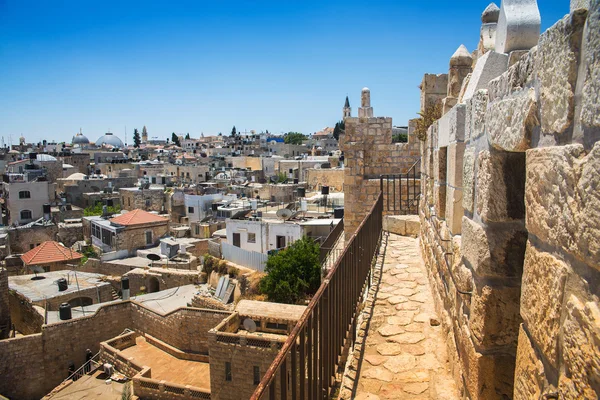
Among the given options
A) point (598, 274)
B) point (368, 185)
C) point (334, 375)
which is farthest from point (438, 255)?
point (368, 185)

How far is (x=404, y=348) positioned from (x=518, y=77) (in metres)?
2.67

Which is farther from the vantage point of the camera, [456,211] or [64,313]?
[64,313]

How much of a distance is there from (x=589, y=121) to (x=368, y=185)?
9.15 m

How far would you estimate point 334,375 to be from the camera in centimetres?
313

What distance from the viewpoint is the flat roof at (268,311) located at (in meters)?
14.2

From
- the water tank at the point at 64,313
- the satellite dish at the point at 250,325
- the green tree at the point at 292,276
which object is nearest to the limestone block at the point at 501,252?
the satellite dish at the point at 250,325

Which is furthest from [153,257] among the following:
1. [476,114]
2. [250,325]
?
[476,114]

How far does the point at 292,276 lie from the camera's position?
19328 millimetres

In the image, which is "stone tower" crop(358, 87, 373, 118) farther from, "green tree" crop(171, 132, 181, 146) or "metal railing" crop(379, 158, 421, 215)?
"green tree" crop(171, 132, 181, 146)

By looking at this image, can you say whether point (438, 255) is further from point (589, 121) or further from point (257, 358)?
point (257, 358)

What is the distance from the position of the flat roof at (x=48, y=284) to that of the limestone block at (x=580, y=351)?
2228cm

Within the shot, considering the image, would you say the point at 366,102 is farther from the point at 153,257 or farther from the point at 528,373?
the point at 153,257

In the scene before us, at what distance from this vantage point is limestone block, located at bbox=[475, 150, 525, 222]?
2.09 meters

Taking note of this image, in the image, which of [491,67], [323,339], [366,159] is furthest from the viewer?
[366,159]
